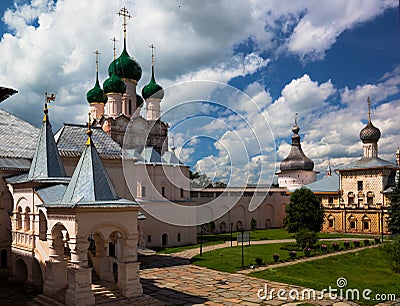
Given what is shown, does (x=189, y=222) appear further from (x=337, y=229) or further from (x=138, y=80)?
(x=337, y=229)

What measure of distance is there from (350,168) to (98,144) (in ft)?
71.9

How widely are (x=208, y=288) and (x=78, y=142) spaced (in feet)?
33.1

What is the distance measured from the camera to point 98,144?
19688mm

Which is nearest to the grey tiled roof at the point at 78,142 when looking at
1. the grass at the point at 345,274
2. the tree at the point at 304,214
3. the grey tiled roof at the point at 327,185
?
the grass at the point at 345,274

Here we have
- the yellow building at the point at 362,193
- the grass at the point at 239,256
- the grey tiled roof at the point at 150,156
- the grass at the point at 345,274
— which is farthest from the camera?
the yellow building at the point at 362,193

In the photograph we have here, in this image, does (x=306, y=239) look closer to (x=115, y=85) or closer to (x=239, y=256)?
(x=239, y=256)

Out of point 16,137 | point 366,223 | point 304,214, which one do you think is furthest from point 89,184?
point 366,223

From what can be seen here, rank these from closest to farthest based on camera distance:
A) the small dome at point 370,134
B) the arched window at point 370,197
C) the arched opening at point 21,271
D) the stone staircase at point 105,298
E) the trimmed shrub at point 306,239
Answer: the stone staircase at point 105,298 < the arched opening at point 21,271 < the trimmed shrub at point 306,239 < the arched window at point 370,197 < the small dome at point 370,134

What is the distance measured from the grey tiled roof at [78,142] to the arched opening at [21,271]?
546 centimetres

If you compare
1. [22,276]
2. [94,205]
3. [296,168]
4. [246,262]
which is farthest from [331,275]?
[296,168]

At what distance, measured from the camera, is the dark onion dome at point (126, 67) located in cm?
2981

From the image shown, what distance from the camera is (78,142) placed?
64.5ft

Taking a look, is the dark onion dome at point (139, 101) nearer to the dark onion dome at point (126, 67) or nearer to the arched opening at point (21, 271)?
the dark onion dome at point (126, 67)

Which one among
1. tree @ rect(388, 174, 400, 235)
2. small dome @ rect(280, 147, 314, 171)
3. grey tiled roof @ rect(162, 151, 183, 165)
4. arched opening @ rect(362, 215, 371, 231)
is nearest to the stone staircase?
grey tiled roof @ rect(162, 151, 183, 165)
